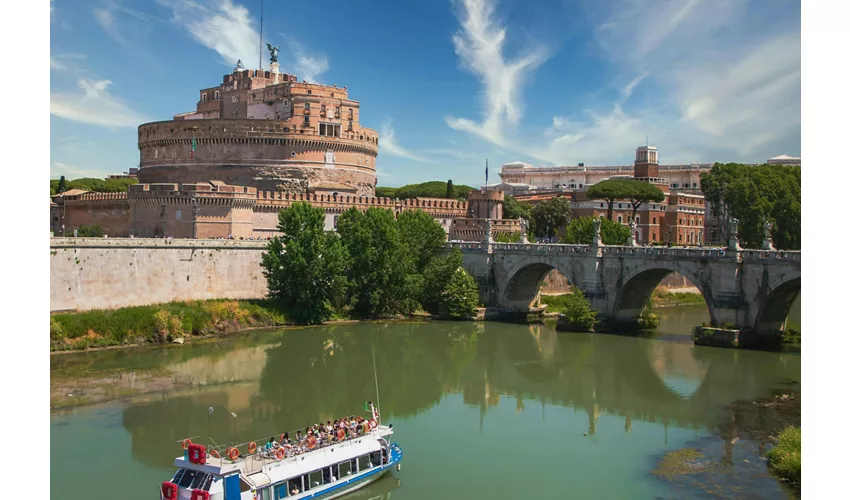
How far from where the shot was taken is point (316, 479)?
42.3 ft

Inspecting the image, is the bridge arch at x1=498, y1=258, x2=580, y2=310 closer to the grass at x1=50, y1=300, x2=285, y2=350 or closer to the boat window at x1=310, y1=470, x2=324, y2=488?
the grass at x1=50, y1=300, x2=285, y2=350

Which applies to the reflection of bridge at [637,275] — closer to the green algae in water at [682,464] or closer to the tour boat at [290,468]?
the green algae in water at [682,464]

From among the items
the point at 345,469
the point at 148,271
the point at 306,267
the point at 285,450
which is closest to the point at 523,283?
the point at 306,267

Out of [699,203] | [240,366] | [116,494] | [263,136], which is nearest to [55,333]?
[240,366]

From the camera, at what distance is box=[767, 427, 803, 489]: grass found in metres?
13.2

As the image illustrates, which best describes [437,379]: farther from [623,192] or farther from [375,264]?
[623,192]

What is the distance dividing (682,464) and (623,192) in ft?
106

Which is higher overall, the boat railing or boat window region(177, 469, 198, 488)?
the boat railing

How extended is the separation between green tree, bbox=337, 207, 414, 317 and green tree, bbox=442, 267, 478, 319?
56.0 inches

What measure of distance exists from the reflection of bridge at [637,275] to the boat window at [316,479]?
1403 cm

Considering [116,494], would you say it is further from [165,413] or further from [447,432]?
[447,432]

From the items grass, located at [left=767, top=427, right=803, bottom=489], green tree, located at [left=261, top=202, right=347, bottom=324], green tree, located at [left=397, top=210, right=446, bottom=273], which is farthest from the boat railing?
green tree, located at [left=397, top=210, right=446, bottom=273]

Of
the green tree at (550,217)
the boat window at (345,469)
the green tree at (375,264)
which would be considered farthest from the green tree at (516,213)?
the boat window at (345,469)
